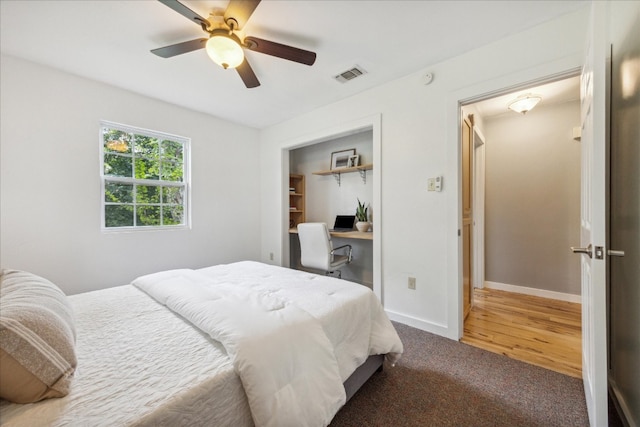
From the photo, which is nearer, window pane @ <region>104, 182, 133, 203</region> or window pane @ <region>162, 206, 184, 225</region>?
window pane @ <region>104, 182, 133, 203</region>

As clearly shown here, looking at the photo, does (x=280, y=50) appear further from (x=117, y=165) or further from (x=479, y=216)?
(x=479, y=216)

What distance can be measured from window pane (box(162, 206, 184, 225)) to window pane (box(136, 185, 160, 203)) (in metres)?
0.16

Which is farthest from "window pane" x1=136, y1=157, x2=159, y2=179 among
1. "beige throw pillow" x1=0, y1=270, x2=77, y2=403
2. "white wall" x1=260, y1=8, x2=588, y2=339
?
"white wall" x1=260, y1=8, x2=588, y2=339

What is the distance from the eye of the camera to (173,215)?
319cm

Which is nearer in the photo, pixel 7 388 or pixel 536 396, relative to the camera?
pixel 7 388

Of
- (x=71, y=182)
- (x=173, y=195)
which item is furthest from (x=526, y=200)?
(x=71, y=182)

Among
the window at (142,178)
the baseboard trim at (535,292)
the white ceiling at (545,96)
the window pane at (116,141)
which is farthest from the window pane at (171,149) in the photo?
the baseboard trim at (535,292)

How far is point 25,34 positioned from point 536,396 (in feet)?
13.9

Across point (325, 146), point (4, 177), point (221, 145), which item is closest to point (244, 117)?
point (221, 145)

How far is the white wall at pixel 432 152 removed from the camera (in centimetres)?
185

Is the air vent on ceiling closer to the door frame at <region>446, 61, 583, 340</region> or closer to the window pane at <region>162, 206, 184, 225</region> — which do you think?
the door frame at <region>446, 61, 583, 340</region>

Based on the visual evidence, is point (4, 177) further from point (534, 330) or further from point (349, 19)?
point (534, 330)

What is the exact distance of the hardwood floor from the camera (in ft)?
6.28

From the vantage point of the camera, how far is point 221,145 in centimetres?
359
